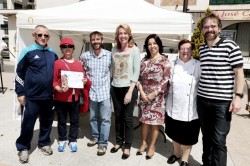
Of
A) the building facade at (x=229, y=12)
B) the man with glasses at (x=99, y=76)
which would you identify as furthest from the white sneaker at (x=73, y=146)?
the building facade at (x=229, y=12)

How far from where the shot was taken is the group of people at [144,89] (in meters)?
2.65

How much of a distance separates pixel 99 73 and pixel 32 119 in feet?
3.88

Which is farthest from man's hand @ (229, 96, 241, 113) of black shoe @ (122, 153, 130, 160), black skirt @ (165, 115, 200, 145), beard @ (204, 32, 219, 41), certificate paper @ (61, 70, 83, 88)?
certificate paper @ (61, 70, 83, 88)

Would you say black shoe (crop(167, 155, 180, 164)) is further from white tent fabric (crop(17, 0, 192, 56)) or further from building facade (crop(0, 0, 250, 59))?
building facade (crop(0, 0, 250, 59))

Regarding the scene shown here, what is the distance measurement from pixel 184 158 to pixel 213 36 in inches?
71.1

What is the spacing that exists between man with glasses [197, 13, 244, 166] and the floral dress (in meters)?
0.52

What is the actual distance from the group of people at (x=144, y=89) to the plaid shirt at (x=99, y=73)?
0.05ft

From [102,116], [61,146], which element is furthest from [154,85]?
[61,146]

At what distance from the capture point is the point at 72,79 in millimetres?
3354

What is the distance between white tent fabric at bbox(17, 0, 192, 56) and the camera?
13.6 ft

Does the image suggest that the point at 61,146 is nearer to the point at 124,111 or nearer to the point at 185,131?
the point at 124,111

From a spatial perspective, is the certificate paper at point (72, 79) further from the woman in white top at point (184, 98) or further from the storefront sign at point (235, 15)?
the storefront sign at point (235, 15)

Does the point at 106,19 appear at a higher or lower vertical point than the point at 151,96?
higher

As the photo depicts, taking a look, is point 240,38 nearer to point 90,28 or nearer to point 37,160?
point 90,28
